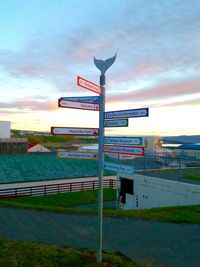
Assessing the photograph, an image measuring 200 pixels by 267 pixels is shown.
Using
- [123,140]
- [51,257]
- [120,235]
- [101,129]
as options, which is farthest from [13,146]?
[123,140]

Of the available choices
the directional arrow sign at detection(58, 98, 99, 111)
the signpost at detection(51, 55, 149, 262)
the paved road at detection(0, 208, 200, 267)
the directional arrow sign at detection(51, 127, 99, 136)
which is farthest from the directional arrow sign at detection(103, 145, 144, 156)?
the paved road at detection(0, 208, 200, 267)

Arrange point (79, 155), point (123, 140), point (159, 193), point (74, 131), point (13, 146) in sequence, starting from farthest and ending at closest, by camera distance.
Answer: point (13, 146) → point (159, 193) → point (79, 155) → point (74, 131) → point (123, 140)

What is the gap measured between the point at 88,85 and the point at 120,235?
4.14 metres

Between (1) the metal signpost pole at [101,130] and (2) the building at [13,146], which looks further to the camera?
Answer: (2) the building at [13,146]

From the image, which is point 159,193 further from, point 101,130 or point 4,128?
point 4,128

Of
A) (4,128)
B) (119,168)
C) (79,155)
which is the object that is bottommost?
(119,168)

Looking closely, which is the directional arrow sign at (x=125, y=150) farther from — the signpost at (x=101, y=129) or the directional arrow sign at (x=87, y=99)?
the directional arrow sign at (x=87, y=99)

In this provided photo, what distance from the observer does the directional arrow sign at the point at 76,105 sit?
15.8 ft

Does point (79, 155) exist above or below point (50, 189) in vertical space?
above

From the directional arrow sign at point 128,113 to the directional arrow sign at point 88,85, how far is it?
470mm

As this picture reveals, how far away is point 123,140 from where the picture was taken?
4.83 metres

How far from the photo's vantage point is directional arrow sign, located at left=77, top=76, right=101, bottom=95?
4.61m

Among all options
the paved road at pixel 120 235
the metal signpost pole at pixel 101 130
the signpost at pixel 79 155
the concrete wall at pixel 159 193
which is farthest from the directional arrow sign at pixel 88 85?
the concrete wall at pixel 159 193

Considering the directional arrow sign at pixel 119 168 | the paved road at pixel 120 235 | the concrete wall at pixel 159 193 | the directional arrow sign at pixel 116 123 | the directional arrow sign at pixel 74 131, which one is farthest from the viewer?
the concrete wall at pixel 159 193
